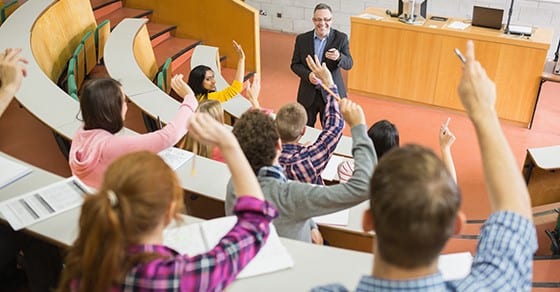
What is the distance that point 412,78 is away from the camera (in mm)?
5699

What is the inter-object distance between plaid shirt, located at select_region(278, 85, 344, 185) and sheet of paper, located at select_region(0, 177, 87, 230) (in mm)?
899

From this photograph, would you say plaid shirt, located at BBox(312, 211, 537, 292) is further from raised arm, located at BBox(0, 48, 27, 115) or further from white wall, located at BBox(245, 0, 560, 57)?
white wall, located at BBox(245, 0, 560, 57)

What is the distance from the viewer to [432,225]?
900mm

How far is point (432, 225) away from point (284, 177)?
3.08ft

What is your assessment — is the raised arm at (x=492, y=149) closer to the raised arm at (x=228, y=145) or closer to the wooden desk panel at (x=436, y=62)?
the raised arm at (x=228, y=145)

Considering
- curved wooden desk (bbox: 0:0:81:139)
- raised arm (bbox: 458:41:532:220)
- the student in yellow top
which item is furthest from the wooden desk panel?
raised arm (bbox: 458:41:532:220)

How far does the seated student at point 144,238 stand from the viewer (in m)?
1.05

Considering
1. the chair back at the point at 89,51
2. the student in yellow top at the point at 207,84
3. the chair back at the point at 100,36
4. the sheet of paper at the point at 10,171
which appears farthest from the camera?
the chair back at the point at 100,36

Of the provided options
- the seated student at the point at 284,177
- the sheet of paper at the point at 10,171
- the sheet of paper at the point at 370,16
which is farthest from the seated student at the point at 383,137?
the sheet of paper at the point at 370,16

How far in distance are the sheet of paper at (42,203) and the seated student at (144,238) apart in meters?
0.74

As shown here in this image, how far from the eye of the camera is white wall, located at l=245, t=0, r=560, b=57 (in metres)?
6.44

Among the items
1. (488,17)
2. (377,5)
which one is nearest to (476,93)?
(488,17)

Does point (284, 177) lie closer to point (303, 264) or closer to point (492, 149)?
point (303, 264)

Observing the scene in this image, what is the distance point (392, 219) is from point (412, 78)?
16.5ft
